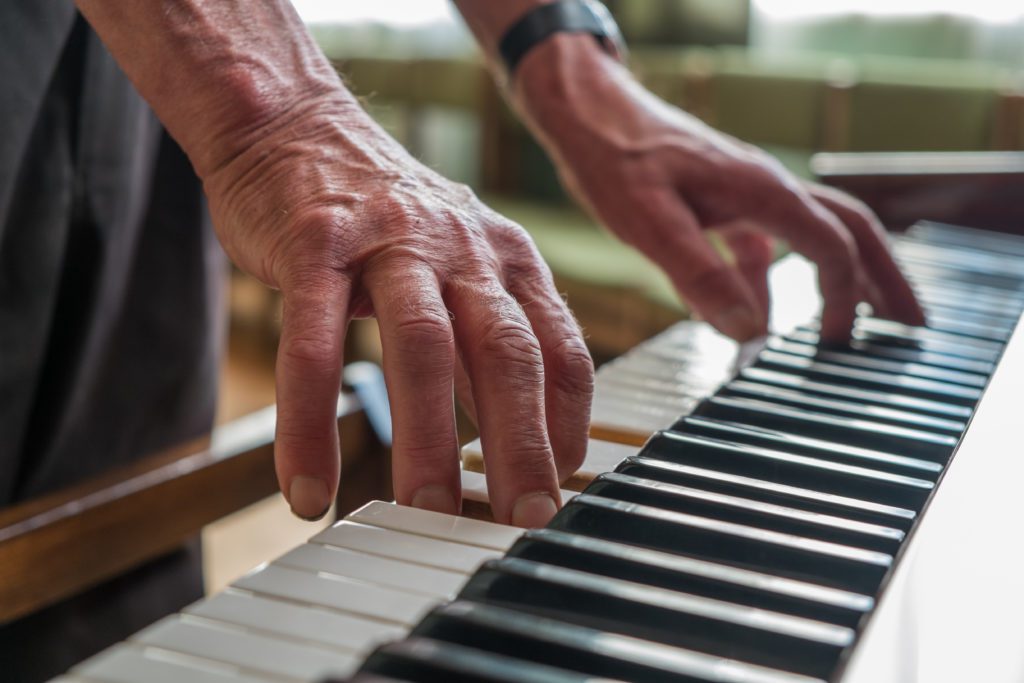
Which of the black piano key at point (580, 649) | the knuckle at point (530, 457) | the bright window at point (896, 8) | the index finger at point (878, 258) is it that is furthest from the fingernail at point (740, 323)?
the bright window at point (896, 8)

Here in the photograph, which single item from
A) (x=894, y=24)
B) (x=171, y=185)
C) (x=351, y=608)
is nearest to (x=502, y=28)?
(x=171, y=185)

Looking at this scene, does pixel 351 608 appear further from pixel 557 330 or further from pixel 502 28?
pixel 502 28

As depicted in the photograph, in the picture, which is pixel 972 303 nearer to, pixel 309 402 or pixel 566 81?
pixel 566 81

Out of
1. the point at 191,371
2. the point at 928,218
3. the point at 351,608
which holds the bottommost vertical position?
the point at 191,371

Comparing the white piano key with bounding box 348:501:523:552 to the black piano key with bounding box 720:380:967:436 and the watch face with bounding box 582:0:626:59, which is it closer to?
the black piano key with bounding box 720:380:967:436

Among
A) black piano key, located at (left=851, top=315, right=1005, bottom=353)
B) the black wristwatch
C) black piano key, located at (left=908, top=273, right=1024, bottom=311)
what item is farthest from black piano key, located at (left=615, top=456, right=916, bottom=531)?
the black wristwatch

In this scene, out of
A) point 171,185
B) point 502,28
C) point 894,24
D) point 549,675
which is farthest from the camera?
point 894,24

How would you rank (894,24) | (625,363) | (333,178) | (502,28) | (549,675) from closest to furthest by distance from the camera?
(549,675) → (333,178) → (625,363) → (502,28) → (894,24)

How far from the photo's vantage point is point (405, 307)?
17.9 inches

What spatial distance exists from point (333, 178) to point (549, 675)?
0.29 meters

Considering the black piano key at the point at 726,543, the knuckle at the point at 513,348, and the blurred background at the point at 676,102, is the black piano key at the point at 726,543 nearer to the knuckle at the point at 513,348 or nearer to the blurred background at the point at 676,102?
the knuckle at the point at 513,348

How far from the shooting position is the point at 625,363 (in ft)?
2.30

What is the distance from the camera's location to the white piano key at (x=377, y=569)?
0.37m

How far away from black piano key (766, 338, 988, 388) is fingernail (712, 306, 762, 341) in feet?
0.07
